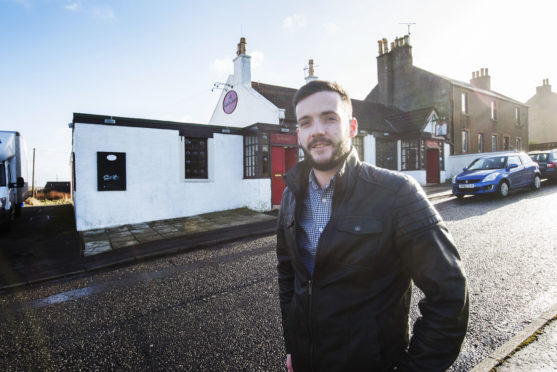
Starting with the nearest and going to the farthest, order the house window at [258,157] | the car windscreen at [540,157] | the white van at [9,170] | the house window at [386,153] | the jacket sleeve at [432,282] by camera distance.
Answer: the jacket sleeve at [432,282]
the white van at [9,170]
the house window at [258,157]
the car windscreen at [540,157]
the house window at [386,153]

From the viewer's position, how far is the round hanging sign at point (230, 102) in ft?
52.3

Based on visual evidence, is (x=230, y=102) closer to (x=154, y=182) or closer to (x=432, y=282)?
(x=154, y=182)

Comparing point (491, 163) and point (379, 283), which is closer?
point (379, 283)

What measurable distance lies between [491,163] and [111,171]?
48.6ft

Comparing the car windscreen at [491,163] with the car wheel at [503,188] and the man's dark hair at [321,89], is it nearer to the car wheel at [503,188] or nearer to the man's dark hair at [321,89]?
the car wheel at [503,188]

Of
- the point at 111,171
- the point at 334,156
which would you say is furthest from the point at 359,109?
the point at 334,156

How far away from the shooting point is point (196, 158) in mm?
12195

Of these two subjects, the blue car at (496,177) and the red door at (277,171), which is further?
the red door at (277,171)

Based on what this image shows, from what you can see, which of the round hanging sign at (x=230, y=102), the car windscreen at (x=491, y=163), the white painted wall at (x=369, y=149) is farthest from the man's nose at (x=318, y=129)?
the white painted wall at (x=369, y=149)

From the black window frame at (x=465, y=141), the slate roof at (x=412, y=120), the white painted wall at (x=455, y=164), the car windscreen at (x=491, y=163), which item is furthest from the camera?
the black window frame at (x=465, y=141)

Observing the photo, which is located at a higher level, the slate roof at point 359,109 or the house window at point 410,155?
the slate roof at point 359,109

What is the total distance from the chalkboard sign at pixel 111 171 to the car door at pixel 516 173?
14.6 meters

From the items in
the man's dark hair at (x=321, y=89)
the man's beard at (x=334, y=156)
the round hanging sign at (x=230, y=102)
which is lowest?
the man's beard at (x=334, y=156)

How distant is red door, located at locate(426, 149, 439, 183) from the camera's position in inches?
786
